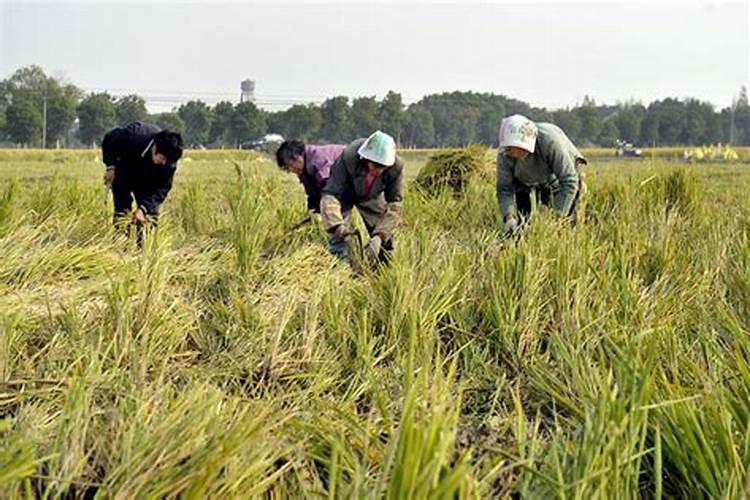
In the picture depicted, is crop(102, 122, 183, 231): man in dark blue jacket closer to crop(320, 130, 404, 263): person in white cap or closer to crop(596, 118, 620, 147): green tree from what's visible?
crop(320, 130, 404, 263): person in white cap

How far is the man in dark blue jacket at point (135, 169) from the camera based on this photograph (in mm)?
4590

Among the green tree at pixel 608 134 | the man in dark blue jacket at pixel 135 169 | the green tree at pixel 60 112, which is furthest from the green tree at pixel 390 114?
the man in dark blue jacket at pixel 135 169

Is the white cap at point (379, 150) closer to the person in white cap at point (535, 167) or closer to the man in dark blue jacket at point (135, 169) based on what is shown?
the person in white cap at point (535, 167)

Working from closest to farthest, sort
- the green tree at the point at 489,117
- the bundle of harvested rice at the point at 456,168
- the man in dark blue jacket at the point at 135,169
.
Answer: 1. the man in dark blue jacket at the point at 135,169
2. the bundle of harvested rice at the point at 456,168
3. the green tree at the point at 489,117

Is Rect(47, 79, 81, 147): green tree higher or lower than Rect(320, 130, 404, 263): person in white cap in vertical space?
higher

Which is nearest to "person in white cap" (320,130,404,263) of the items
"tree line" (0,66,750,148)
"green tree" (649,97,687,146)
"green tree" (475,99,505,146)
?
"green tree" (475,99,505,146)

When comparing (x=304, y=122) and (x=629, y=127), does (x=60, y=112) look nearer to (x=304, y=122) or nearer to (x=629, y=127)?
(x=304, y=122)

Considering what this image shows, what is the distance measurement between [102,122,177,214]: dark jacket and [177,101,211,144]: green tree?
5716 cm

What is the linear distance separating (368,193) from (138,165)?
1620 millimetres

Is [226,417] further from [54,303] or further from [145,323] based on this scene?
[54,303]

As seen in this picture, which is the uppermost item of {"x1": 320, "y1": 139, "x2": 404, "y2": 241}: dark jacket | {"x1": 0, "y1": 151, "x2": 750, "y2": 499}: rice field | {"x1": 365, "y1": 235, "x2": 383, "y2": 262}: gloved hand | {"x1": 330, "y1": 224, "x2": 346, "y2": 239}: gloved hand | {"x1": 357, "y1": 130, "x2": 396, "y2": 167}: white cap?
{"x1": 357, "y1": 130, "x2": 396, "y2": 167}: white cap

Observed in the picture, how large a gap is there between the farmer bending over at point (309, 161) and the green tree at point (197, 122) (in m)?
57.6

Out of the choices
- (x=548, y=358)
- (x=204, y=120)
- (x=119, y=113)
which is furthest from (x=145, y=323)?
(x=119, y=113)

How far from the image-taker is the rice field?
4.81 feet
